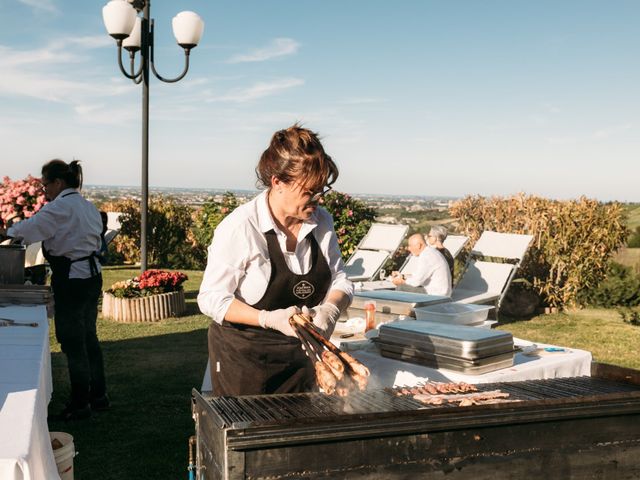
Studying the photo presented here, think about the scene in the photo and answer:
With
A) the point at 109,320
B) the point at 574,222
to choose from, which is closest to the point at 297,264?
the point at 109,320

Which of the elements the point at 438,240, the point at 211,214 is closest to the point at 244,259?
the point at 438,240

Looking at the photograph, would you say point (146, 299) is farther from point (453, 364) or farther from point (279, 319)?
point (279, 319)

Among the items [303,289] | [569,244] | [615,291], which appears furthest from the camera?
[615,291]

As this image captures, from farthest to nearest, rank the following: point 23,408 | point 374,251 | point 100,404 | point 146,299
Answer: point 374,251
point 146,299
point 100,404
point 23,408

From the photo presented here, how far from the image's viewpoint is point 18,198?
6367 millimetres

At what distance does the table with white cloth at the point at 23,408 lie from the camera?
5.52 feet

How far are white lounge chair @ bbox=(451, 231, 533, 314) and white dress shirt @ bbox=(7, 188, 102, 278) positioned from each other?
482 cm

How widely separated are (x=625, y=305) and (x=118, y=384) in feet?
26.4

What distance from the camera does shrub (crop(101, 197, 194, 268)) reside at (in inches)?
594

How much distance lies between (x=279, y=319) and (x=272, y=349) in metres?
0.26

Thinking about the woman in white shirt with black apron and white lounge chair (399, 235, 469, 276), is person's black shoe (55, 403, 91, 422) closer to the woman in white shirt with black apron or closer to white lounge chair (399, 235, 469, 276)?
the woman in white shirt with black apron

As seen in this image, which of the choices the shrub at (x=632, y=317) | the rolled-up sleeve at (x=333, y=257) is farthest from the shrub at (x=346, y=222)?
the rolled-up sleeve at (x=333, y=257)

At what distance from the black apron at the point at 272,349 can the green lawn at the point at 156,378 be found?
1.77 m

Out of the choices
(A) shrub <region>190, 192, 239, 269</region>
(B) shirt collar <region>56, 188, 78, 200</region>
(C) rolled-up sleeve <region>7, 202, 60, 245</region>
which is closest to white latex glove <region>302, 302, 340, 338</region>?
(C) rolled-up sleeve <region>7, 202, 60, 245</region>
